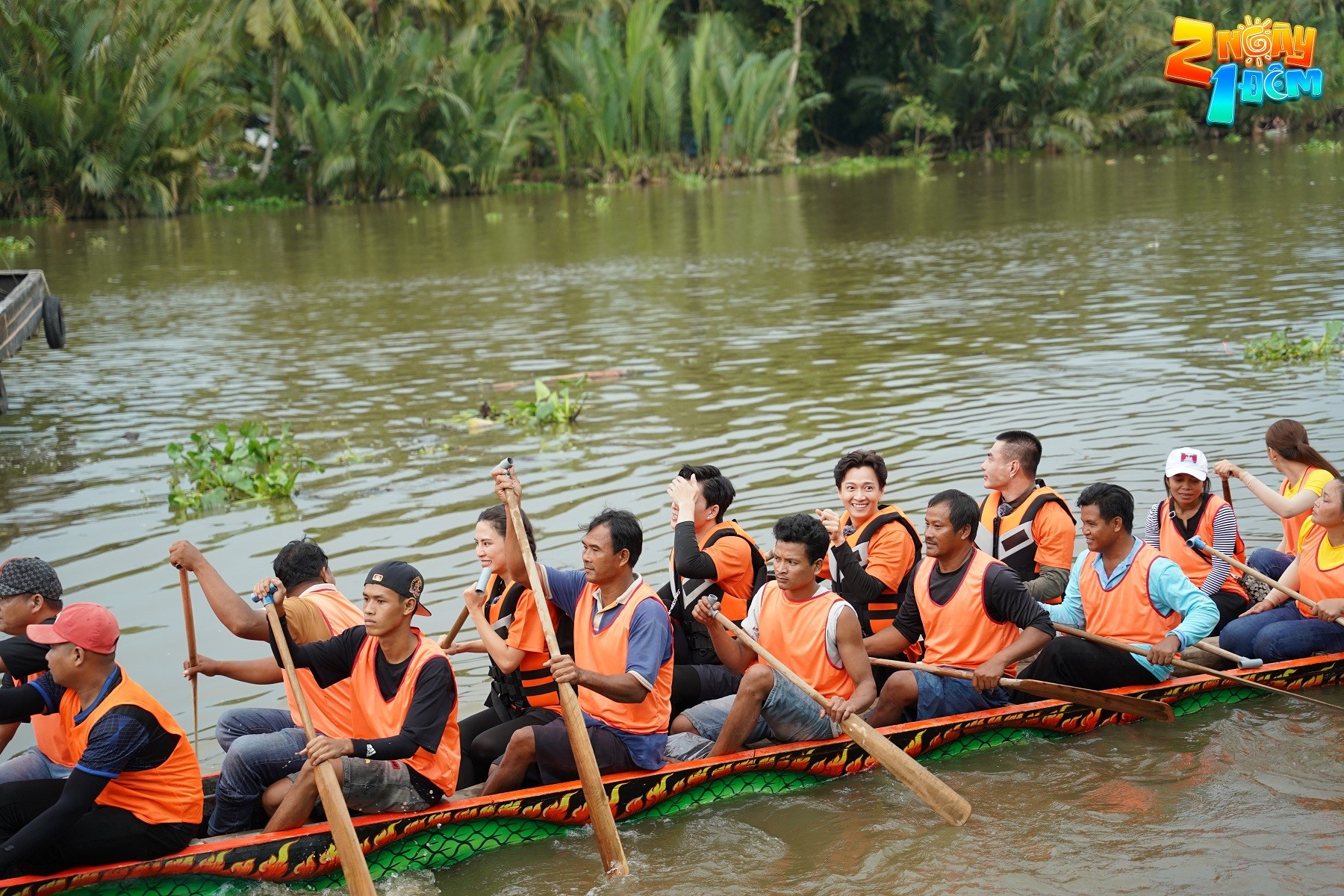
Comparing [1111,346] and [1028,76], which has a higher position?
[1028,76]

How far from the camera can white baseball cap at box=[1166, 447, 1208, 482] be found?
6703 mm

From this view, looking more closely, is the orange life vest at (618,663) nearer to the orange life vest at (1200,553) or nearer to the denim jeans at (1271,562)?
the orange life vest at (1200,553)

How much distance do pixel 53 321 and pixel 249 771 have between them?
996cm

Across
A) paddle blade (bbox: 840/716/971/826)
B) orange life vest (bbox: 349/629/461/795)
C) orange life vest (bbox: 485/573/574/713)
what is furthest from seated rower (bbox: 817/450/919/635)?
orange life vest (bbox: 349/629/461/795)

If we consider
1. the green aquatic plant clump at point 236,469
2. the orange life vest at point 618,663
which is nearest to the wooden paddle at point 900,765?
the orange life vest at point 618,663

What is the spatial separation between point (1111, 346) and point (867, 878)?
30.7 feet

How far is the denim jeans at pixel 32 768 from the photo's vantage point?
5070mm

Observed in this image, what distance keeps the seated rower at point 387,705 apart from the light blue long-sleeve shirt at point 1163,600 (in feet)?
8.76

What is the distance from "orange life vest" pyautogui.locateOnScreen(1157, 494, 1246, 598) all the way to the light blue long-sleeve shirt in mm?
765

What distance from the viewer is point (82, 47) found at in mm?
29219

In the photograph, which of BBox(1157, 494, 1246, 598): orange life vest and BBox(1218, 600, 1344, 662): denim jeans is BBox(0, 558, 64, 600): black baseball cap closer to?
BBox(1157, 494, 1246, 598): orange life vest

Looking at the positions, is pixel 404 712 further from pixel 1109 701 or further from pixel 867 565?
pixel 1109 701

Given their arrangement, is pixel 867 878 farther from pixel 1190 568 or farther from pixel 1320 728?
pixel 1190 568

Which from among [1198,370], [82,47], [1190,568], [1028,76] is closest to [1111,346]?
[1198,370]
